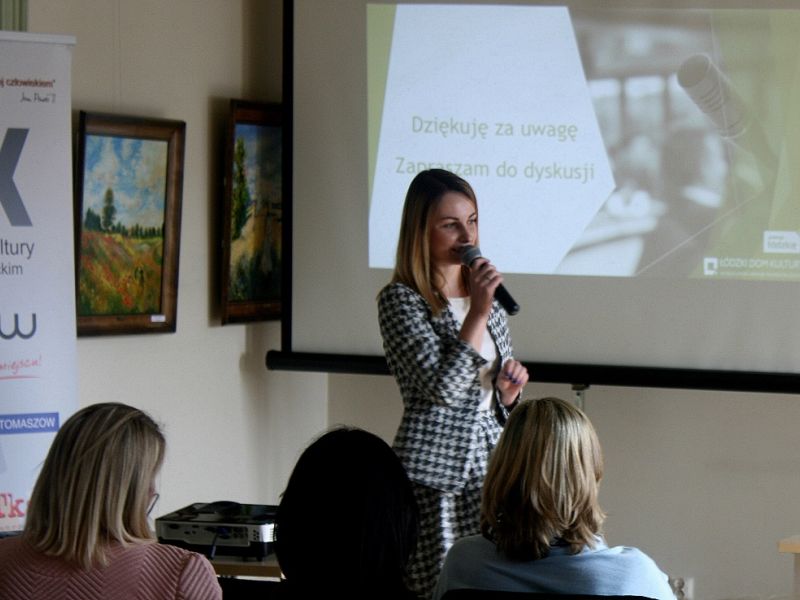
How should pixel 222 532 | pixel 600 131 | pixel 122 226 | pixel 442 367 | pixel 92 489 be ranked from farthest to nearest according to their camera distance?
pixel 600 131
pixel 122 226
pixel 222 532
pixel 442 367
pixel 92 489

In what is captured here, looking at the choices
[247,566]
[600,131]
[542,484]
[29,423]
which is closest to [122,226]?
[29,423]

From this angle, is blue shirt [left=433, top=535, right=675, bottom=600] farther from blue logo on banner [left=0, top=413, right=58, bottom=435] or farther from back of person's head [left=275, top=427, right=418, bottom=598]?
blue logo on banner [left=0, top=413, right=58, bottom=435]

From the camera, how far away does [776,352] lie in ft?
13.2

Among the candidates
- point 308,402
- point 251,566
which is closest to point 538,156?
point 308,402

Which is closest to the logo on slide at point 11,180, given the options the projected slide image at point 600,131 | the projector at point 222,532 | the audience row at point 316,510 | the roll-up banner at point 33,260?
the roll-up banner at point 33,260

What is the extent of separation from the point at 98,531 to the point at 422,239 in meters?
1.37

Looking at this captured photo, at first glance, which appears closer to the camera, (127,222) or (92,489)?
(92,489)

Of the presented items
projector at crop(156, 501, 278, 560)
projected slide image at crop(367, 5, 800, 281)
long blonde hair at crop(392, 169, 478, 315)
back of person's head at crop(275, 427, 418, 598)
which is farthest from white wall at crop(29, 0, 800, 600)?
back of person's head at crop(275, 427, 418, 598)

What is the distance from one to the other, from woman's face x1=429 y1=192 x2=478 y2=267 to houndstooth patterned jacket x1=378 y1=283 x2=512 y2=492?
152mm

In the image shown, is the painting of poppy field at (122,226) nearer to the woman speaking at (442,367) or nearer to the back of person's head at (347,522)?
the woman speaking at (442,367)

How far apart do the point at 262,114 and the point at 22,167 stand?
140 centimetres

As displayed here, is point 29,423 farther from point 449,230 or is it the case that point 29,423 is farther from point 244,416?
point 244,416

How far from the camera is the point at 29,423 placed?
11.0 feet

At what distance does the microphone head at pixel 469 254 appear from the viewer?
3.04 m
